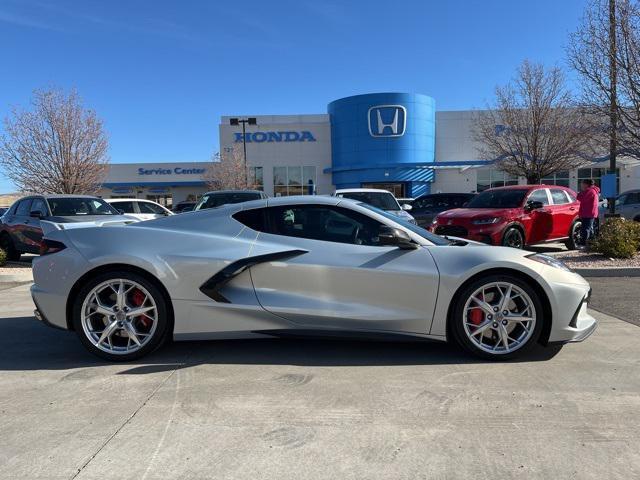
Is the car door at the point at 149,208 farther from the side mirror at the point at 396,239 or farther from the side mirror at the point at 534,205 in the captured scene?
the side mirror at the point at 396,239

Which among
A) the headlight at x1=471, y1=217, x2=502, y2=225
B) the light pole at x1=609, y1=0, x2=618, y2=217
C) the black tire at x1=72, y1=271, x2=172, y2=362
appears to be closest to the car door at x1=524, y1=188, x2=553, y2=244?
the headlight at x1=471, y1=217, x2=502, y2=225

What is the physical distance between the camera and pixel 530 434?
2.93 meters

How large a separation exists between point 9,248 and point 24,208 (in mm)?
1159

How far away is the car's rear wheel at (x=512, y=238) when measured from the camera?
977 cm

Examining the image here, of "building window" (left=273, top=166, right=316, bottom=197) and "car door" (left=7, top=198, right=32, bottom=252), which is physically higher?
"building window" (left=273, top=166, right=316, bottom=197)

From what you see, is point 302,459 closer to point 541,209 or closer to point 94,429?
point 94,429

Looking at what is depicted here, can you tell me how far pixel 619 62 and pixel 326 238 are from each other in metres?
9.19

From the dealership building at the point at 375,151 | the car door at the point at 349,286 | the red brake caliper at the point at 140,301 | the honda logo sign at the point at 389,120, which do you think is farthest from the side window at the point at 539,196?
the honda logo sign at the point at 389,120

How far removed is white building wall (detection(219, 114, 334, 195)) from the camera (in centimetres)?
4159

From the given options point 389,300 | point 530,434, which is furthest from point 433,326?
point 530,434

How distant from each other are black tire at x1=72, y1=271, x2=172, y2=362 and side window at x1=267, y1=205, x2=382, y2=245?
A: 3.78 ft

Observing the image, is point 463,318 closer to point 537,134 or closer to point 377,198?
point 377,198

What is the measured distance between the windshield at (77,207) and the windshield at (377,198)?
19.4ft

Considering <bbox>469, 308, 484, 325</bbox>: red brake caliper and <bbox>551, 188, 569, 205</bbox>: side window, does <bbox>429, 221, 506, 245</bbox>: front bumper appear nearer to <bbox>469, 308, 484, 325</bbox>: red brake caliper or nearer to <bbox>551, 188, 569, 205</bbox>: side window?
<bbox>551, 188, 569, 205</bbox>: side window
